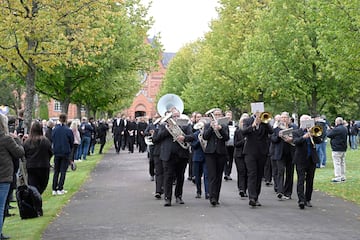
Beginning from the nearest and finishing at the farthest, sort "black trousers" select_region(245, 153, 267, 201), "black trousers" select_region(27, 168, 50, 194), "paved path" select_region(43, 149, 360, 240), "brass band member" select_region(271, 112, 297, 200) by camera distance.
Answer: "paved path" select_region(43, 149, 360, 240) → "black trousers" select_region(27, 168, 50, 194) → "black trousers" select_region(245, 153, 267, 201) → "brass band member" select_region(271, 112, 297, 200)

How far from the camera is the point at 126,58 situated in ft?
105

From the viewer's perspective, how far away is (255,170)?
1327 cm

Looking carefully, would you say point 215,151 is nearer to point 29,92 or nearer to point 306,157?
point 306,157

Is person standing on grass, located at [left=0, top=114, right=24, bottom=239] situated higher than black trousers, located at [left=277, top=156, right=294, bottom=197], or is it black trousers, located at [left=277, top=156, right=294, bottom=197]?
person standing on grass, located at [left=0, top=114, right=24, bottom=239]

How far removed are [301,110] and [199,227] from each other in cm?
4044

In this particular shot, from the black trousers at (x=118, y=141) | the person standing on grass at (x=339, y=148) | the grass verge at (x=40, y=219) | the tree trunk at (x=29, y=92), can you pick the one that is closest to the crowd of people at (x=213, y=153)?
the grass verge at (x=40, y=219)

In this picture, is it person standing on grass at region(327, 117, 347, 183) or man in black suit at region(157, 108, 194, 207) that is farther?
person standing on grass at region(327, 117, 347, 183)

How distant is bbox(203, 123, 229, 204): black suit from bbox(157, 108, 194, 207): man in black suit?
41 cm

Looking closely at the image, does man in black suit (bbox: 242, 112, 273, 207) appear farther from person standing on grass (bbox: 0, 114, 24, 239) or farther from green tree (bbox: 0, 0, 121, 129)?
green tree (bbox: 0, 0, 121, 129)

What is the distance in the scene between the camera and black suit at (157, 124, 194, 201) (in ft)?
44.2

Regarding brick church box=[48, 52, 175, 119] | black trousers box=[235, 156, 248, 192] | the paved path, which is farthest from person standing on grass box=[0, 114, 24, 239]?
brick church box=[48, 52, 175, 119]

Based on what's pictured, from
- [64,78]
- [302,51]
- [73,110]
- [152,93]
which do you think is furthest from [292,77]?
[152,93]

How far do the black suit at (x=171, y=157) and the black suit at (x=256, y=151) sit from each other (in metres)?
1.23

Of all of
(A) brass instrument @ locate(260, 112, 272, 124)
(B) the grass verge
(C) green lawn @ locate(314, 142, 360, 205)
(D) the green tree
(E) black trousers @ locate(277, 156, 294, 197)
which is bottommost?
(C) green lawn @ locate(314, 142, 360, 205)
